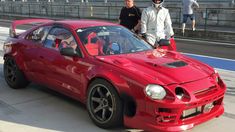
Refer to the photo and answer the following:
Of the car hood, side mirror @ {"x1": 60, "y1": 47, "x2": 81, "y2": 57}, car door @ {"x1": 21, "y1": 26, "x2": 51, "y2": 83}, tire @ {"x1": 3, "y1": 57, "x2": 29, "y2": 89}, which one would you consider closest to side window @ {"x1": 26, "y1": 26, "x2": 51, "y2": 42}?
car door @ {"x1": 21, "y1": 26, "x2": 51, "y2": 83}

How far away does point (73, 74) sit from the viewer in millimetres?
5312

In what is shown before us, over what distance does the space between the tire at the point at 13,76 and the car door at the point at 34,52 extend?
27 centimetres

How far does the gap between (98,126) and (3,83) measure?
3207 mm

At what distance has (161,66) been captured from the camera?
15.7 ft

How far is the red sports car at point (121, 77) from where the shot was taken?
14.1 ft

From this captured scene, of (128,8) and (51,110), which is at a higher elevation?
(128,8)

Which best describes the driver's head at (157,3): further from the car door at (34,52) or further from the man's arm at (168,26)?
the car door at (34,52)

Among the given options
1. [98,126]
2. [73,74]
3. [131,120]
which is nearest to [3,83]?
[73,74]

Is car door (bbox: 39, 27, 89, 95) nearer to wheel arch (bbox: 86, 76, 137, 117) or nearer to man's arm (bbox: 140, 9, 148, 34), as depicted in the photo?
wheel arch (bbox: 86, 76, 137, 117)

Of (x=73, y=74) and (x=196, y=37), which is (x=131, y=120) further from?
(x=196, y=37)

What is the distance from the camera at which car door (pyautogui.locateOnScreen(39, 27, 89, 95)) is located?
17.3 feet

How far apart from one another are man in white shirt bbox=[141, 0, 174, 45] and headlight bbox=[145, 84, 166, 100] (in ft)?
9.70

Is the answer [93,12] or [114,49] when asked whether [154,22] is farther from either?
[93,12]

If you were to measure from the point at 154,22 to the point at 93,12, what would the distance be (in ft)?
71.7
